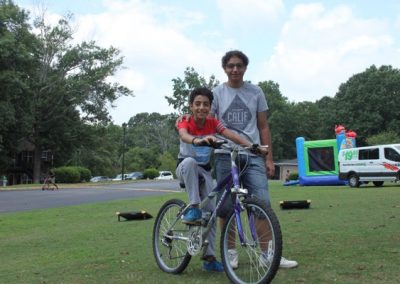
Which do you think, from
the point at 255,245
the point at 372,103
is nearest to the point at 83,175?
the point at 372,103

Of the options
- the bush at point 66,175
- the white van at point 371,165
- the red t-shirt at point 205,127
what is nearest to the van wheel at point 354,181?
the white van at point 371,165

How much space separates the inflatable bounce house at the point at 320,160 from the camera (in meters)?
32.1

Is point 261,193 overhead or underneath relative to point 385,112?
underneath

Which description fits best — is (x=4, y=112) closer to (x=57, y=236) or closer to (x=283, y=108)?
(x=57, y=236)

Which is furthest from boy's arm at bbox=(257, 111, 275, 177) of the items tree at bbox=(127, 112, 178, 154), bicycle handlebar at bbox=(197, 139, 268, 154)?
tree at bbox=(127, 112, 178, 154)

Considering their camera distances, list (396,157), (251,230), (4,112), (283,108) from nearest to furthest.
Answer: (251,230)
(396,157)
(4,112)
(283,108)

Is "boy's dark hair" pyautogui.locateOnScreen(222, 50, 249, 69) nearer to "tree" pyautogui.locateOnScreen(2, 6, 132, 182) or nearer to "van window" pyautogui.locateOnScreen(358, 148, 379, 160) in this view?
"van window" pyautogui.locateOnScreen(358, 148, 379, 160)

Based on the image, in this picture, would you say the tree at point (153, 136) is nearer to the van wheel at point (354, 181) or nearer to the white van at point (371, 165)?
the white van at point (371, 165)

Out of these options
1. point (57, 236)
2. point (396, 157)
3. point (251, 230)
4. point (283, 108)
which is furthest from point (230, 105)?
point (283, 108)

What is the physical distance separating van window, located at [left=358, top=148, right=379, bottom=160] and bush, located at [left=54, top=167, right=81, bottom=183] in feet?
116

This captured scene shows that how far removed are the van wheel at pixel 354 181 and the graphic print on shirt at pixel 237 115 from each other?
2362 cm

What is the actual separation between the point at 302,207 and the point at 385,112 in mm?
63925

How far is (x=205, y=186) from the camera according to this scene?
5.03 metres

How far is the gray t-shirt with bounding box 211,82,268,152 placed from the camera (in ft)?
17.2
